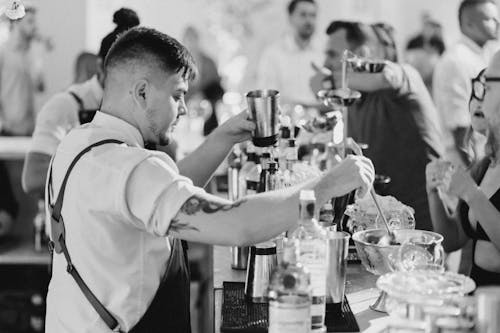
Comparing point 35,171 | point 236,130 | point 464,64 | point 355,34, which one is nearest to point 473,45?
point 464,64

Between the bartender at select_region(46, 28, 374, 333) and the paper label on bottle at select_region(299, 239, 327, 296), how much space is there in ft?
0.23

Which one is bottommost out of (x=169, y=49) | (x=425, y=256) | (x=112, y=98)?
(x=425, y=256)

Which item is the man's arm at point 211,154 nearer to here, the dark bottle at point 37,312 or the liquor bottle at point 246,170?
the liquor bottle at point 246,170

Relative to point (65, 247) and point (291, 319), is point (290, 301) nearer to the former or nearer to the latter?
point (291, 319)

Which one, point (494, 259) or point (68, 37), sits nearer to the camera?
point (494, 259)

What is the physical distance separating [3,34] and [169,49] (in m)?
6.60

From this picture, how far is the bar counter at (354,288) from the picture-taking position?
2.00 m

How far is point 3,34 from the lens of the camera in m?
8.07

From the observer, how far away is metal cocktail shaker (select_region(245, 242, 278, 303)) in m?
2.11

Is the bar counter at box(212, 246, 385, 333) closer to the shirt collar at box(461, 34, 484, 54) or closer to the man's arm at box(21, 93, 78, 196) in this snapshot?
the man's arm at box(21, 93, 78, 196)

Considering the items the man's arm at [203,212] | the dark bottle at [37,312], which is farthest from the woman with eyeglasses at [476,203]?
the dark bottle at [37,312]

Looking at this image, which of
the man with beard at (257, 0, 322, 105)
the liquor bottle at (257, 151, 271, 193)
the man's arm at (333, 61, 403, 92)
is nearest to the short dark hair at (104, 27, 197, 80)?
the liquor bottle at (257, 151, 271, 193)

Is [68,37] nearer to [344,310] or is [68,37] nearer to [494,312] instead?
[344,310]

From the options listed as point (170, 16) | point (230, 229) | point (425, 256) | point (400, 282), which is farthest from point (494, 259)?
point (170, 16)
